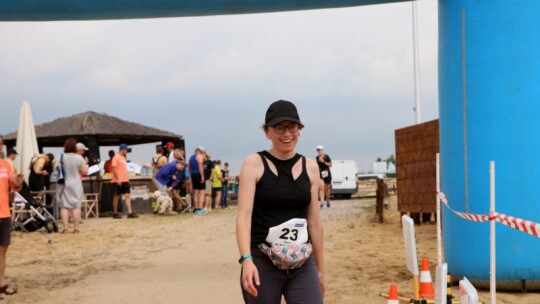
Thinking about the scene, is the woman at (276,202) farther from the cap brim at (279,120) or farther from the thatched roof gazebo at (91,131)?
the thatched roof gazebo at (91,131)

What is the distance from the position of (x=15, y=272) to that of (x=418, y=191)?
7168 mm

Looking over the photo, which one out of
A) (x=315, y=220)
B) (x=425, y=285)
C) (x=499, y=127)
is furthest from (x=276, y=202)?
(x=499, y=127)

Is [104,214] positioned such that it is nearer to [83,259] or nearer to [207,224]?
[207,224]

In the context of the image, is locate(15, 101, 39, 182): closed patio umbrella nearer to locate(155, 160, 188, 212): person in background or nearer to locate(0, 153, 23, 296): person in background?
locate(155, 160, 188, 212): person in background

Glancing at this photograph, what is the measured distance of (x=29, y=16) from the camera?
777 centimetres

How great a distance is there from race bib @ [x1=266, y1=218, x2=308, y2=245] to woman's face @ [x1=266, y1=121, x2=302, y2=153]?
1.25ft

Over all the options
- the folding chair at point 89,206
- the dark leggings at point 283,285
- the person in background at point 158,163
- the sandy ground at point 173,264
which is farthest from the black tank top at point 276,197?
the person in background at point 158,163

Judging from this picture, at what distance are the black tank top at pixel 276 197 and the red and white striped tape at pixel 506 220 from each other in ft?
6.12

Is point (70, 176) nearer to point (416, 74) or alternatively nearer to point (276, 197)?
point (276, 197)

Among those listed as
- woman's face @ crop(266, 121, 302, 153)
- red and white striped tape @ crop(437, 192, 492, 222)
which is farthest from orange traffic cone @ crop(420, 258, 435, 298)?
woman's face @ crop(266, 121, 302, 153)

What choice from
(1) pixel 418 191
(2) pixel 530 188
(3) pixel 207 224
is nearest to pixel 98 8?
(2) pixel 530 188

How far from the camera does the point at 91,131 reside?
21.1 meters

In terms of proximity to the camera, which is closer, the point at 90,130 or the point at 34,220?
the point at 34,220

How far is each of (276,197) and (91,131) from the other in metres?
18.4
